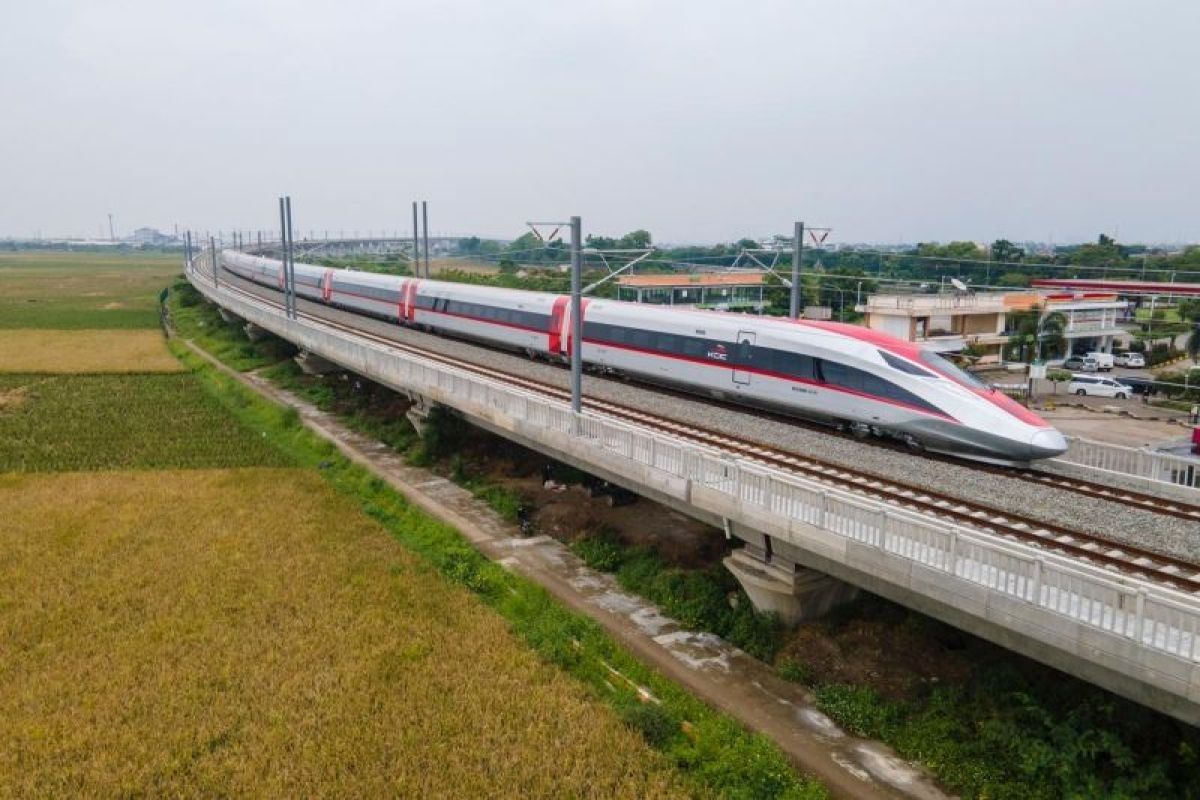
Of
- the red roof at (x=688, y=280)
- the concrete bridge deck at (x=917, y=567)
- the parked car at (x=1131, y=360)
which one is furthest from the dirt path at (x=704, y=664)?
the parked car at (x=1131, y=360)

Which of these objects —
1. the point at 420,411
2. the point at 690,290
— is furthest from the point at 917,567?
the point at 690,290

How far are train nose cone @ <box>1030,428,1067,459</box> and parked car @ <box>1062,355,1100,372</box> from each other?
132ft

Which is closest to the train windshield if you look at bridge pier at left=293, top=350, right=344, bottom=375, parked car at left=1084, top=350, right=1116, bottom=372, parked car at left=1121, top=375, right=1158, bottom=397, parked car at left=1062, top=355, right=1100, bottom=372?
bridge pier at left=293, top=350, right=344, bottom=375

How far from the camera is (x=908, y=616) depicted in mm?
14930

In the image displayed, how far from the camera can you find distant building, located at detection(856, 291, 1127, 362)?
5075cm

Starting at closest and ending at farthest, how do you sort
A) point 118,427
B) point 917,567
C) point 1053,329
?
point 917,567 < point 118,427 < point 1053,329

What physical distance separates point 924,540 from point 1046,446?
587cm

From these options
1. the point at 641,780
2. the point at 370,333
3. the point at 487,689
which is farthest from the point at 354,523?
the point at 370,333

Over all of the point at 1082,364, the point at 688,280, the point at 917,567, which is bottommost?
the point at 1082,364

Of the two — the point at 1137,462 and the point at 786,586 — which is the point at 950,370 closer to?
the point at 1137,462

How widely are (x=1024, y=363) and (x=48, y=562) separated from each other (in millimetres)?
49745

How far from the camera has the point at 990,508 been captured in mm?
14367

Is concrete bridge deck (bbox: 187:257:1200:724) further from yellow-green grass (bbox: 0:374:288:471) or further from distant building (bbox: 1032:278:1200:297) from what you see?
distant building (bbox: 1032:278:1200:297)

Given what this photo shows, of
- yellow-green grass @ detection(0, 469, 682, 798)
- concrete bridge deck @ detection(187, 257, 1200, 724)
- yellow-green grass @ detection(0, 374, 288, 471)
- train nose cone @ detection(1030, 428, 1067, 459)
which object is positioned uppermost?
train nose cone @ detection(1030, 428, 1067, 459)
